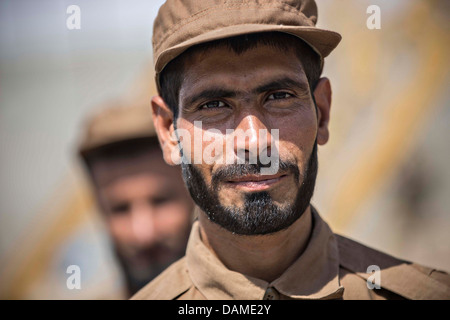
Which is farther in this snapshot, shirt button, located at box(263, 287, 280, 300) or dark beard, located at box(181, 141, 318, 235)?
shirt button, located at box(263, 287, 280, 300)

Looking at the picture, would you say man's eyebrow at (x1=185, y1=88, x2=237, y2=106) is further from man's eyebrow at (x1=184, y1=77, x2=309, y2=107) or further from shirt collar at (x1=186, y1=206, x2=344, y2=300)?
shirt collar at (x1=186, y1=206, x2=344, y2=300)

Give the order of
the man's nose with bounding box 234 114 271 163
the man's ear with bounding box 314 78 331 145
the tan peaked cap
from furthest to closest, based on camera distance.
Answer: the tan peaked cap → the man's ear with bounding box 314 78 331 145 → the man's nose with bounding box 234 114 271 163

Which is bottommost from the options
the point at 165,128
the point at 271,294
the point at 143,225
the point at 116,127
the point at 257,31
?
the point at 143,225

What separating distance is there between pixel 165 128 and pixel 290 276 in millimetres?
1030

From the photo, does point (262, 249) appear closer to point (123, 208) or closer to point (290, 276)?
point (290, 276)

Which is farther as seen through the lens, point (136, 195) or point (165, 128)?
point (136, 195)

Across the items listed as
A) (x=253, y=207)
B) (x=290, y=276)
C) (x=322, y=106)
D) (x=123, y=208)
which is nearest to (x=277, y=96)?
(x=322, y=106)

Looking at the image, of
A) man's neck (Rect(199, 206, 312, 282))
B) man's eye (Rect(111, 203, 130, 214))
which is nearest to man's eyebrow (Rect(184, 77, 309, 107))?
man's neck (Rect(199, 206, 312, 282))

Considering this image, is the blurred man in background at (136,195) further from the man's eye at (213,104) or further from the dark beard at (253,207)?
the man's eye at (213,104)

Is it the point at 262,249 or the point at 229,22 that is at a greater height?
the point at 229,22

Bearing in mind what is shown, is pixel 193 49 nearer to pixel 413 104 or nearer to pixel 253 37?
pixel 253 37

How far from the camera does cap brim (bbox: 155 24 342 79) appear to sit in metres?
2.20

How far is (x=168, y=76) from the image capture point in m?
2.57

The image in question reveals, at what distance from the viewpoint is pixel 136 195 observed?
4.64m
